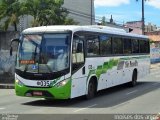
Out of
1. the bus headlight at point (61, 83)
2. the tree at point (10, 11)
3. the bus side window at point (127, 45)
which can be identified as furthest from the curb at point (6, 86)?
the tree at point (10, 11)

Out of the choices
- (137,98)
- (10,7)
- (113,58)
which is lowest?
(137,98)

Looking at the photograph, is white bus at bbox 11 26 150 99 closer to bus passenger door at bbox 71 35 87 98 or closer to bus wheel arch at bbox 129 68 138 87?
bus passenger door at bbox 71 35 87 98

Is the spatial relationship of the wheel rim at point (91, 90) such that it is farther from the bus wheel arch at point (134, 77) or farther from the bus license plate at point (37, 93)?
the bus wheel arch at point (134, 77)

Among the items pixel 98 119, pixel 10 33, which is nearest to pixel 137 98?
pixel 98 119

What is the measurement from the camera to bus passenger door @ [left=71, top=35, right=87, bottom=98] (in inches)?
638

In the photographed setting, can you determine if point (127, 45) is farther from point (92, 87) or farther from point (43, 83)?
point (43, 83)

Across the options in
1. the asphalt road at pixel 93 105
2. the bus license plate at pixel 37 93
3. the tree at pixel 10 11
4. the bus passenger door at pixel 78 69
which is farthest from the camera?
the tree at pixel 10 11

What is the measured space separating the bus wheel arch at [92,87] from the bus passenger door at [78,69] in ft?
1.95

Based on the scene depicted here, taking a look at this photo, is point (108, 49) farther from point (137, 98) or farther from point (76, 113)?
point (76, 113)

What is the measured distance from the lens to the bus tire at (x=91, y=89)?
17819 mm

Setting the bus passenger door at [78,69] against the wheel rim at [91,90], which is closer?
the bus passenger door at [78,69]

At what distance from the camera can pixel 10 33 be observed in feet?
124

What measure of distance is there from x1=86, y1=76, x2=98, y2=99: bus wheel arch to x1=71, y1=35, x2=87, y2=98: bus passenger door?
23.3 inches

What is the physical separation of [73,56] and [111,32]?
486 centimetres
